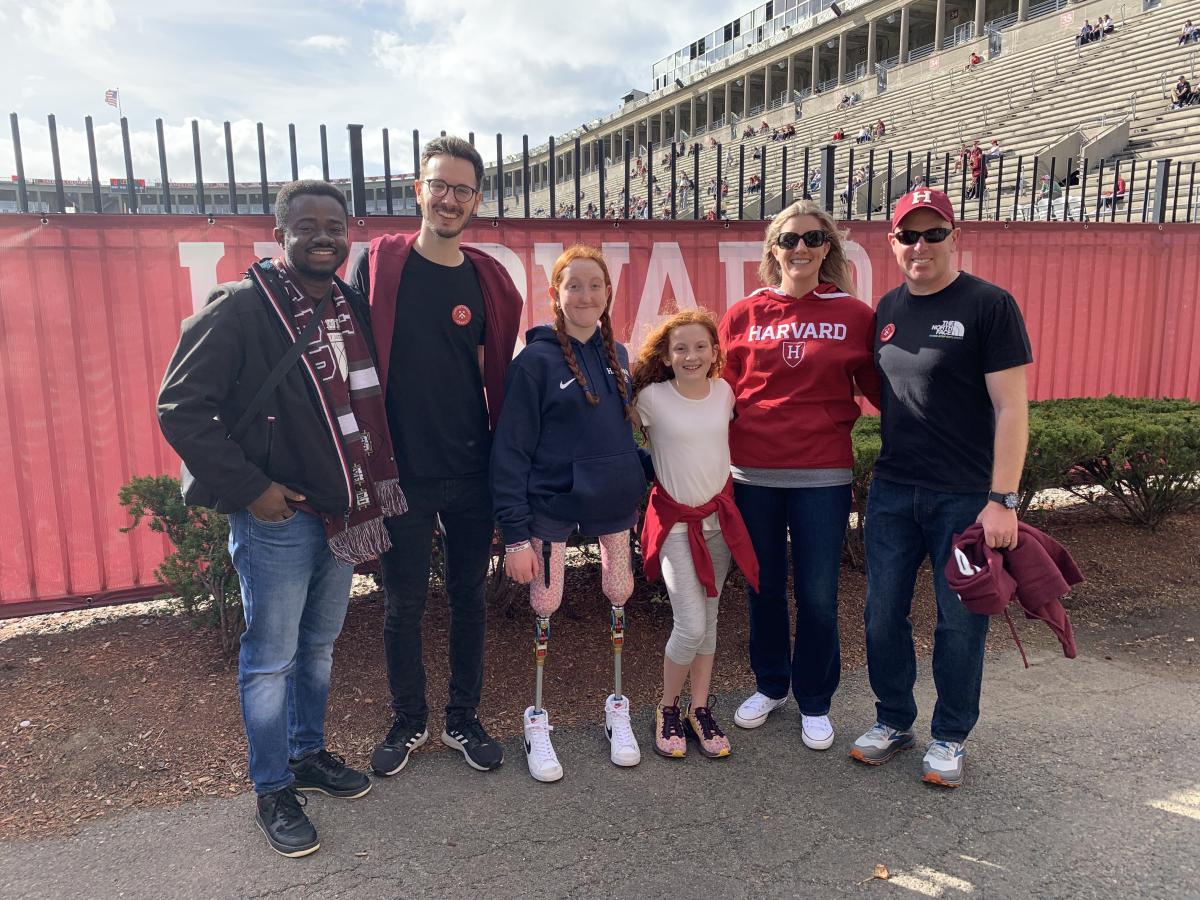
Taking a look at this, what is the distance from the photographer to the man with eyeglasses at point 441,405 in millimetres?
2715

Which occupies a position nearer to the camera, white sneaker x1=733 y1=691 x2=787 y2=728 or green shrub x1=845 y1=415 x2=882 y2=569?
white sneaker x1=733 y1=691 x2=787 y2=728

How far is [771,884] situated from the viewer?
7.52 ft

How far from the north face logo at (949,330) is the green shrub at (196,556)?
3116 mm

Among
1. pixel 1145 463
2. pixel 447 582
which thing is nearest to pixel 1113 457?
pixel 1145 463

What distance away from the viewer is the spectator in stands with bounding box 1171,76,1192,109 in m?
21.8

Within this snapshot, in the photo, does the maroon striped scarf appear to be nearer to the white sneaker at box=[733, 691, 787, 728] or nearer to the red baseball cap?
the white sneaker at box=[733, 691, 787, 728]

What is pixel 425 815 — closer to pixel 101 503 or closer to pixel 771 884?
pixel 771 884

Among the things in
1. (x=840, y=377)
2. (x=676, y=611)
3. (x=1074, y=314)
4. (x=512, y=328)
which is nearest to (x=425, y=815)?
(x=676, y=611)

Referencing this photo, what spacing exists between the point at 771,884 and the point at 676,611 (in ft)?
3.21

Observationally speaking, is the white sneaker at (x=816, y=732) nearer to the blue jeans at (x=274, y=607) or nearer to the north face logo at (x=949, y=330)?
the north face logo at (x=949, y=330)

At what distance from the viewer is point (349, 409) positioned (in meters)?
2.52

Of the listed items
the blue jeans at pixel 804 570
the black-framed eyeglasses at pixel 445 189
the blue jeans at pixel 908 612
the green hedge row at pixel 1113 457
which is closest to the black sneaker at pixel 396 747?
the blue jeans at pixel 804 570

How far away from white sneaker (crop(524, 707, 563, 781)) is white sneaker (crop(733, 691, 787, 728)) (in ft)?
2.57

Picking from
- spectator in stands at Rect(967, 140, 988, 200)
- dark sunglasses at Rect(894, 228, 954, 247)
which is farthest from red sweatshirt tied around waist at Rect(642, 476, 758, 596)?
spectator in stands at Rect(967, 140, 988, 200)
